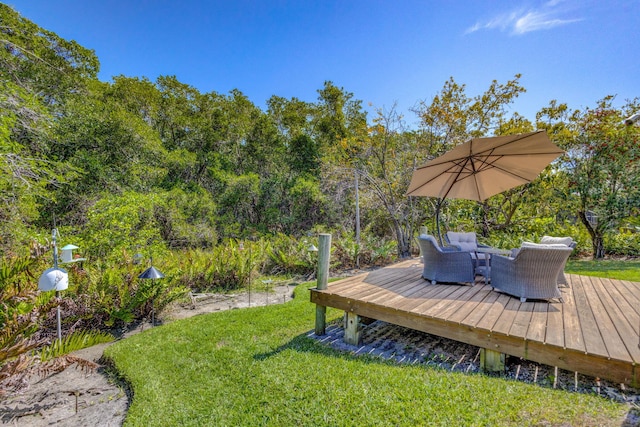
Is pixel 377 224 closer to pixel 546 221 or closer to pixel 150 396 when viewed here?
pixel 546 221

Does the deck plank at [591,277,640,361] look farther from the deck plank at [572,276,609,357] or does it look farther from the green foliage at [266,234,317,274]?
the green foliage at [266,234,317,274]

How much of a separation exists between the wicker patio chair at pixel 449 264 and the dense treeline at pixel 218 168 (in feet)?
17.8

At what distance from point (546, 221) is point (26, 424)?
42.2ft

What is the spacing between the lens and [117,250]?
5934mm

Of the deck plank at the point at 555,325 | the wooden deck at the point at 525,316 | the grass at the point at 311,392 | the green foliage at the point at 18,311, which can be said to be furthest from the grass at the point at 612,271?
the green foliage at the point at 18,311

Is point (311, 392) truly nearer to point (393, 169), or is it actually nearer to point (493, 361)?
point (493, 361)

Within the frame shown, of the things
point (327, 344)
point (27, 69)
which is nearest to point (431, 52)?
point (327, 344)

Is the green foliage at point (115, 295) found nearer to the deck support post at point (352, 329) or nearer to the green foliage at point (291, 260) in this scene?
the deck support post at point (352, 329)

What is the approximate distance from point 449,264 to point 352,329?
1.95 m

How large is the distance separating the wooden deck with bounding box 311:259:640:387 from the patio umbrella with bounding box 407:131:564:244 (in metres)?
2.06

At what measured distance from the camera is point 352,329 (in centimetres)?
367

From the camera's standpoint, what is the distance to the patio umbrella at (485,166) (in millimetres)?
4273

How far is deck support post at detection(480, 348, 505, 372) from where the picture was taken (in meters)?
2.83

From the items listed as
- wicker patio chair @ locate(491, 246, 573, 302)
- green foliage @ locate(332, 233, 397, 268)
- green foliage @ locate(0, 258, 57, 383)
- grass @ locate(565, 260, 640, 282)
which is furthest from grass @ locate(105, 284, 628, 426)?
grass @ locate(565, 260, 640, 282)
